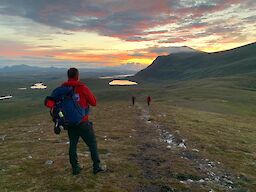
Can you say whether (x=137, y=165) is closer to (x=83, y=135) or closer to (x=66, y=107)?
(x=83, y=135)

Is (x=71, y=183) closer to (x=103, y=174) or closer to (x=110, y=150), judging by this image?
(x=103, y=174)

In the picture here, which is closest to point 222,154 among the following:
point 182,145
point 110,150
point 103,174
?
point 182,145

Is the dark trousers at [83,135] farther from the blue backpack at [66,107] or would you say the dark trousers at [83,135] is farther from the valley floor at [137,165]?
the valley floor at [137,165]

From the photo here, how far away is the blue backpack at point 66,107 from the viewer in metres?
12.1

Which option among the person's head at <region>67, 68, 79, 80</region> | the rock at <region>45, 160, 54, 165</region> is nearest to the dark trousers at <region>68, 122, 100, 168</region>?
the person's head at <region>67, 68, 79, 80</region>

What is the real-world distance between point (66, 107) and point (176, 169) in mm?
6177

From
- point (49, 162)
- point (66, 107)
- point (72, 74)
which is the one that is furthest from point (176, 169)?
point (72, 74)

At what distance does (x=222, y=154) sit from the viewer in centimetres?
1978

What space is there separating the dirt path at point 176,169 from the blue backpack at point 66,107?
373 cm

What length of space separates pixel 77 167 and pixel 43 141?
431 inches

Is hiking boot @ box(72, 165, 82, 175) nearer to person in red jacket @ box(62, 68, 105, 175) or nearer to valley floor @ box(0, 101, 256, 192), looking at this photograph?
valley floor @ box(0, 101, 256, 192)

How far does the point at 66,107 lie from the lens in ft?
40.1

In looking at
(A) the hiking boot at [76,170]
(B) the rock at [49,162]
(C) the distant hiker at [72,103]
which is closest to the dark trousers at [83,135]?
(C) the distant hiker at [72,103]

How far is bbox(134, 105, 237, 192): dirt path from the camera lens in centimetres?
1274
